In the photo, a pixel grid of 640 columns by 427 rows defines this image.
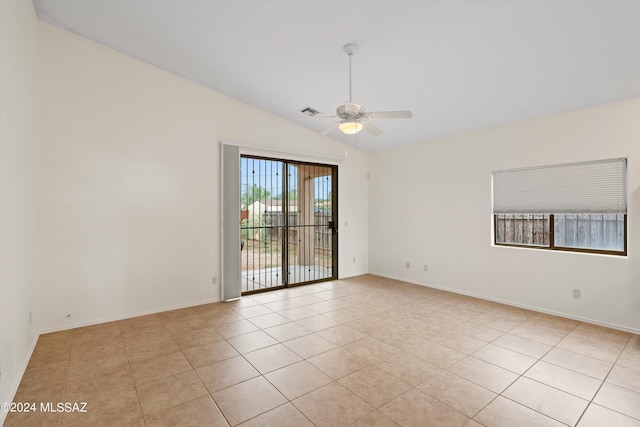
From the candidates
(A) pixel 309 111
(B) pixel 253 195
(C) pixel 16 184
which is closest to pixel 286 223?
(B) pixel 253 195

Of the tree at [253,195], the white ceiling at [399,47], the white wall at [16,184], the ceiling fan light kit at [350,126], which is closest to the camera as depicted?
the white wall at [16,184]

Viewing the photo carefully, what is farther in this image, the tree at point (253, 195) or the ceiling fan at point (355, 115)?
the tree at point (253, 195)

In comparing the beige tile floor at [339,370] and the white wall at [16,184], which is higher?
the white wall at [16,184]

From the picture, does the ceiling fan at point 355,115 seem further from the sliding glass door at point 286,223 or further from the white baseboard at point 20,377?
the white baseboard at point 20,377

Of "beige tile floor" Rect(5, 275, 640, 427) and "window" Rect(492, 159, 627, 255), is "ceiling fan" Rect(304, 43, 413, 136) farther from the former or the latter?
"window" Rect(492, 159, 627, 255)

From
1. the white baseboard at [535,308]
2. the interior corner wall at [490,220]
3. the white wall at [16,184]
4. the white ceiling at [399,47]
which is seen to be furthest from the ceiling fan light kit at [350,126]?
the white baseboard at [535,308]

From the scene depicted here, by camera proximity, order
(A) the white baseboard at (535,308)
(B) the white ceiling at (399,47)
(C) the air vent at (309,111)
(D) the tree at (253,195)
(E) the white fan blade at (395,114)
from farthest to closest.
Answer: (D) the tree at (253,195), (C) the air vent at (309,111), (A) the white baseboard at (535,308), (E) the white fan blade at (395,114), (B) the white ceiling at (399,47)

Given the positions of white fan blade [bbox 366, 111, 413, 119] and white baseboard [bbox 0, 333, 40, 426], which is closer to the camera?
white baseboard [bbox 0, 333, 40, 426]

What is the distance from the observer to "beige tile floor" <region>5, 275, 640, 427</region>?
2.13 m

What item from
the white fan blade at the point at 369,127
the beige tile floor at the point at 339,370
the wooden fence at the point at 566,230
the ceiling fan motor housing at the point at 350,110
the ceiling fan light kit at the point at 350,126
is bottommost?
the beige tile floor at the point at 339,370

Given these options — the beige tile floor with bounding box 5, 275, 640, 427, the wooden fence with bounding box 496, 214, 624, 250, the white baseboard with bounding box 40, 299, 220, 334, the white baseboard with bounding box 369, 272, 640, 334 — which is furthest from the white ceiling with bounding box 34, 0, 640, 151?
the white baseboard with bounding box 40, 299, 220, 334

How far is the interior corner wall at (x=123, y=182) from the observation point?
359 centimetres

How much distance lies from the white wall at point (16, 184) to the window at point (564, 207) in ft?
18.9

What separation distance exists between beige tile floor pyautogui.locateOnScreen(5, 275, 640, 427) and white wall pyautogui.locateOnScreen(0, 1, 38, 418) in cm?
37
